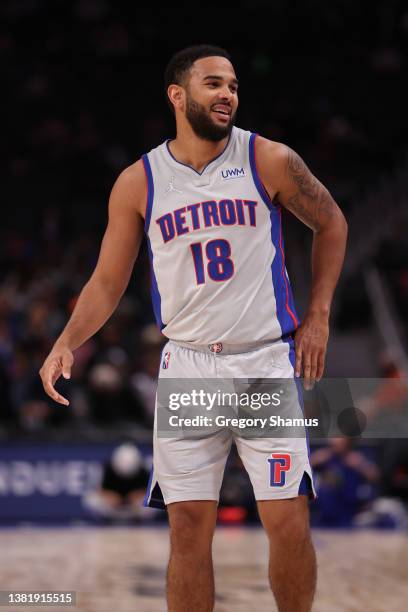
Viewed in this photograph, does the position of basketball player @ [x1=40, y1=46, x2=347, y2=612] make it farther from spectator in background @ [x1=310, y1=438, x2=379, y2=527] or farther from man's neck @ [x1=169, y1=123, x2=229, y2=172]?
spectator in background @ [x1=310, y1=438, x2=379, y2=527]

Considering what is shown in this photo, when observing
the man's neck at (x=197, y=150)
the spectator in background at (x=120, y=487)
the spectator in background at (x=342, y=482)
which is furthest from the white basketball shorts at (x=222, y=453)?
the spectator in background at (x=342, y=482)

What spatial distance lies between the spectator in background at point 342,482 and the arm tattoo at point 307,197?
6.82m

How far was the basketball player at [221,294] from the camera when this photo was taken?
3951 mm

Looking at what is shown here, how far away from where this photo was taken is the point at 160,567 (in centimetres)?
747

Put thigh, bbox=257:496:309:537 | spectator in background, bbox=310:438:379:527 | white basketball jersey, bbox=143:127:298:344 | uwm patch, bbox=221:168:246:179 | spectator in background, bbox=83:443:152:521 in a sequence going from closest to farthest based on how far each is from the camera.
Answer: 1. thigh, bbox=257:496:309:537
2. white basketball jersey, bbox=143:127:298:344
3. uwm patch, bbox=221:168:246:179
4. spectator in background, bbox=83:443:152:521
5. spectator in background, bbox=310:438:379:527

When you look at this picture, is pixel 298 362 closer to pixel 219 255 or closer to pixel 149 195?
pixel 219 255

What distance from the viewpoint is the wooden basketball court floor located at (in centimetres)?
584

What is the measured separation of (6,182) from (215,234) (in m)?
12.9

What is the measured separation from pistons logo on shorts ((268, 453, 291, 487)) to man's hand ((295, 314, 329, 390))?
0.33 m

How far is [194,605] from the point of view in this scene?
395 centimetres

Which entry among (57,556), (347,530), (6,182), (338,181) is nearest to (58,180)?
(6,182)

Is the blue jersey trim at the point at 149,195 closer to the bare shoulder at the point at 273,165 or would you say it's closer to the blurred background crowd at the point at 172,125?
the bare shoulder at the point at 273,165

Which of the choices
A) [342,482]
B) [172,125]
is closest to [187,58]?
[342,482]

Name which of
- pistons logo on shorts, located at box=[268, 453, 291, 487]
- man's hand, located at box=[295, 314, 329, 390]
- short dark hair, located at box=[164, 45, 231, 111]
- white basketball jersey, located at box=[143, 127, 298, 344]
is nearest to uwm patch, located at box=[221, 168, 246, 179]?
white basketball jersey, located at box=[143, 127, 298, 344]
